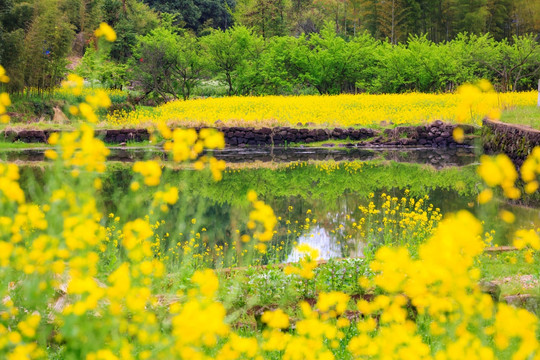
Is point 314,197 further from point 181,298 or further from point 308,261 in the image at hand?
point 308,261

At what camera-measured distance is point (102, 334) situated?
227 centimetres

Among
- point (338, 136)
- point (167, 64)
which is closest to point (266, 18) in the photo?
point (167, 64)

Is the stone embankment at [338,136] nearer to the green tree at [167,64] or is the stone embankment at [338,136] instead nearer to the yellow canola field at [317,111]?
the yellow canola field at [317,111]

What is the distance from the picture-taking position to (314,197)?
10766mm

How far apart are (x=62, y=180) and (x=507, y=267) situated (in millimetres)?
4465

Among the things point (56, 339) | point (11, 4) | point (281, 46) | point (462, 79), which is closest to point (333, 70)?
point (281, 46)

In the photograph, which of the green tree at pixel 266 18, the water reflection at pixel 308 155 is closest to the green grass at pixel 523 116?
the water reflection at pixel 308 155

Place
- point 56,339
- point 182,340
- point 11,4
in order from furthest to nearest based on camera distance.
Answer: point 11,4
point 56,339
point 182,340

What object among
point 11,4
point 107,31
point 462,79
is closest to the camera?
point 107,31

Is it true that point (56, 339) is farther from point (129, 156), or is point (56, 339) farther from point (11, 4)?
point (11, 4)

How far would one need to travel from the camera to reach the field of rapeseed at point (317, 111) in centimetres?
1936

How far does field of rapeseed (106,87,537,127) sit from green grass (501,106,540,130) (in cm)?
62

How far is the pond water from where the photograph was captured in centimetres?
696

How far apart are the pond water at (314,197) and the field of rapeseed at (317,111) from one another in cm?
221
